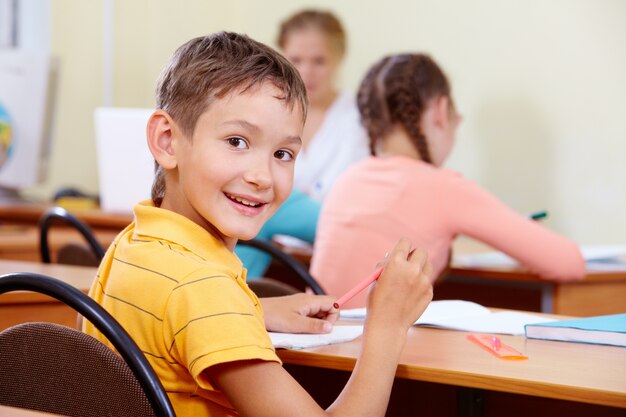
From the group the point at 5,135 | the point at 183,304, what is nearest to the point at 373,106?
the point at 183,304

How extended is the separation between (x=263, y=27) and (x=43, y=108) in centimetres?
99

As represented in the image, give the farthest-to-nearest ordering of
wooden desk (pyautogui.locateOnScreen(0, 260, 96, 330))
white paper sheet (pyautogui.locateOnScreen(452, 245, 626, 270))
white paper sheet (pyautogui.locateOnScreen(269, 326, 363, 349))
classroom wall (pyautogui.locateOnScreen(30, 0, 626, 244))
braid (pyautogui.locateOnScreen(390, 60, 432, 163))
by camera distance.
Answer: classroom wall (pyautogui.locateOnScreen(30, 0, 626, 244)), white paper sheet (pyautogui.locateOnScreen(452, 245, 626, 270)), braid (pyautogui.locateOnScreen(390, 60, 432, 163)), wooden desk (pyautogui.locateOnScreen(0, 260, 96, 330)), white paper sheet (pyautogui.locateOnScreen(269, 326, 363, 349))

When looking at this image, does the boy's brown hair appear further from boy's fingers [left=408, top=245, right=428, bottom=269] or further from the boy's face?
boy's fingers [left=408, top=245, right=428, bottom=269]

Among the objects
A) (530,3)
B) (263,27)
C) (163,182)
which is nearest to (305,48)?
(263,27)

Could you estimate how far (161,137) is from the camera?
132 cm

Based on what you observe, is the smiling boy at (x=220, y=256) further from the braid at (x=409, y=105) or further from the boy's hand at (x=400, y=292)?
the braid at (x=409, y=105)

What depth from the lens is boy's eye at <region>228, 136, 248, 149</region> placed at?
4.14 feet

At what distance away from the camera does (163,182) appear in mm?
1365

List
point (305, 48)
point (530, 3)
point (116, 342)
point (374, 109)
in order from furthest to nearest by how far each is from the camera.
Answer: point (305, 48), point (530, 3), point (374, 109), point (116, 342)

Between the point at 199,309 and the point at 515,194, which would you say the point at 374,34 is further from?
the point at 199,309

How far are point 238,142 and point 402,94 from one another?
1254 mm

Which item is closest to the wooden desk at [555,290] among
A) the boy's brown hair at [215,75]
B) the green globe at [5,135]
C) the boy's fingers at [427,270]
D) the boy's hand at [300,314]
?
the boy's hand at [300,314]

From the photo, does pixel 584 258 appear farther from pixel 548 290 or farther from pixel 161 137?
pixel 161 137

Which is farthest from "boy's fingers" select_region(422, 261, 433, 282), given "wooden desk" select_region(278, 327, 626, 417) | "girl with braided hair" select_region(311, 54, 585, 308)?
"girl with braided hair" select_region(311, 54, 585, 308)
